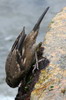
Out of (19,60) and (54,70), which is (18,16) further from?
(54,70)

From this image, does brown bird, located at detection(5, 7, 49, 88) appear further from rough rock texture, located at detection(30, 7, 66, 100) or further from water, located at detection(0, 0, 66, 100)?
water, located at detection(0, 0, 66, 100)

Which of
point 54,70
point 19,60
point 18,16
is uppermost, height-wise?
point 19,60

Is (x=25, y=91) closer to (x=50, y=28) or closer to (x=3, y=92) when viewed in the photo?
(x=50, y=28)

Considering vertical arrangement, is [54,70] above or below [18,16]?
above

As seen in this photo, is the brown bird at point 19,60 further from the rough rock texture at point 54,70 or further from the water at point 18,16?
the water at point 18,16

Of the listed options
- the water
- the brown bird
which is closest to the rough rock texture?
the brown bird

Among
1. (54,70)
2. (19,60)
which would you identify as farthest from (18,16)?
(54,70)
